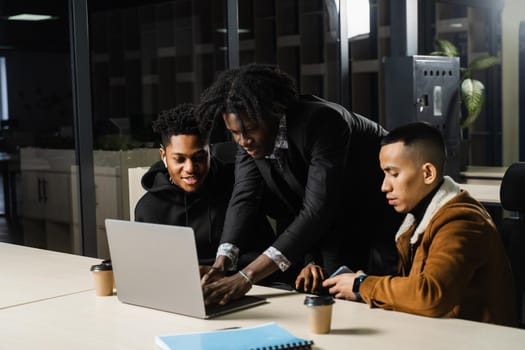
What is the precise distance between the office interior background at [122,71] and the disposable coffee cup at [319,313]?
7.37 feet

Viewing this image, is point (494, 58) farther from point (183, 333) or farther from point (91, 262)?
point (183, 333)

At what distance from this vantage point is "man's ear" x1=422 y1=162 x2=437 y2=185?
2174 millimetres

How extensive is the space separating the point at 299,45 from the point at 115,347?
190 inches

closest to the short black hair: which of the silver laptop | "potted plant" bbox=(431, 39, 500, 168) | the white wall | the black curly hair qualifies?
the silver laptop

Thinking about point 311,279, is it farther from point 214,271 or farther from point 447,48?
point 447,48

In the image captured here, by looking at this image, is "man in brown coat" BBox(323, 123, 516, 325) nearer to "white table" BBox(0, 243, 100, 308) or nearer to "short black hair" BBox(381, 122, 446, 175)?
"short black hair" BBox(381, 122, 446, 175)

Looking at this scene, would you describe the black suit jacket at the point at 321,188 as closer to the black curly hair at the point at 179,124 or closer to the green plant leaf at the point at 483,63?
the black curly hair at the point at 179,124

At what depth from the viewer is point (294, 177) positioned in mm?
2590

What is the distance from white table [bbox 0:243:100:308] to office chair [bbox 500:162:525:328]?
1360mm

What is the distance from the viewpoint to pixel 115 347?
5.72 feet

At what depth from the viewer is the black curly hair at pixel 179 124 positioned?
9.21 feet

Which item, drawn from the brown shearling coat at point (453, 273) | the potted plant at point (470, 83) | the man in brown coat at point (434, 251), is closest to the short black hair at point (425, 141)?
the man in brown coat at point (434, 251)

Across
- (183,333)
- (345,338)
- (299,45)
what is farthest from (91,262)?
(299,45)

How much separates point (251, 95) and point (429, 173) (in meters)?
0.60
